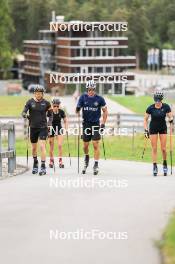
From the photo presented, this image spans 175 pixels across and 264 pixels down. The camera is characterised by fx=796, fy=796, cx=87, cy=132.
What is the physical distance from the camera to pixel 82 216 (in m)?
9.95

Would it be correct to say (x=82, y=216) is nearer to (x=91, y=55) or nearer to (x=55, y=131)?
(x=55, y=131)

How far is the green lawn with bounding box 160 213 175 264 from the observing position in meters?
7.50

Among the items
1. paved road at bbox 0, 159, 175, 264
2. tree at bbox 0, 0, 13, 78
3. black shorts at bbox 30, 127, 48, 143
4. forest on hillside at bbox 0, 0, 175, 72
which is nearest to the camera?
paved road at bbox 0, 159, 175, 264

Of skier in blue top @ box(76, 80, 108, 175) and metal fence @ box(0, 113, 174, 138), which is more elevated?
skier in blue top @ box(76, 80, 108, 175)

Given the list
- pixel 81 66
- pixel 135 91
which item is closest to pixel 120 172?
pixel 81 66

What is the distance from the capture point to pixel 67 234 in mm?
8836

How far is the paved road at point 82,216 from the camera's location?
7.91 m

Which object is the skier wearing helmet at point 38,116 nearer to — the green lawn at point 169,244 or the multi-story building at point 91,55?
the green lawn at point 169,244

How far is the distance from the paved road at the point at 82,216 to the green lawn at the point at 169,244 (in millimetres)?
102

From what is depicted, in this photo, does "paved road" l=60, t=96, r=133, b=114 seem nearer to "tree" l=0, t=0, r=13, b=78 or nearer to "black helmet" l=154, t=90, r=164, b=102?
"tree" l=0, t=0, r=13, b=78

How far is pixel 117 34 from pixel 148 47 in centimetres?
4526

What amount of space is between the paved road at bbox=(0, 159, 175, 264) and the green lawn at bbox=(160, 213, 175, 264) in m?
0.10

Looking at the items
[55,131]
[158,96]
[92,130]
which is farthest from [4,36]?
[158,96]

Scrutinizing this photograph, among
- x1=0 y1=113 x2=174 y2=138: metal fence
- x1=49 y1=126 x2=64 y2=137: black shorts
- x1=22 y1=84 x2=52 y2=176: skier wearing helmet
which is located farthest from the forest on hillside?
x1=22 y1=84 x2=52 y2=176: skier wearing helmet
